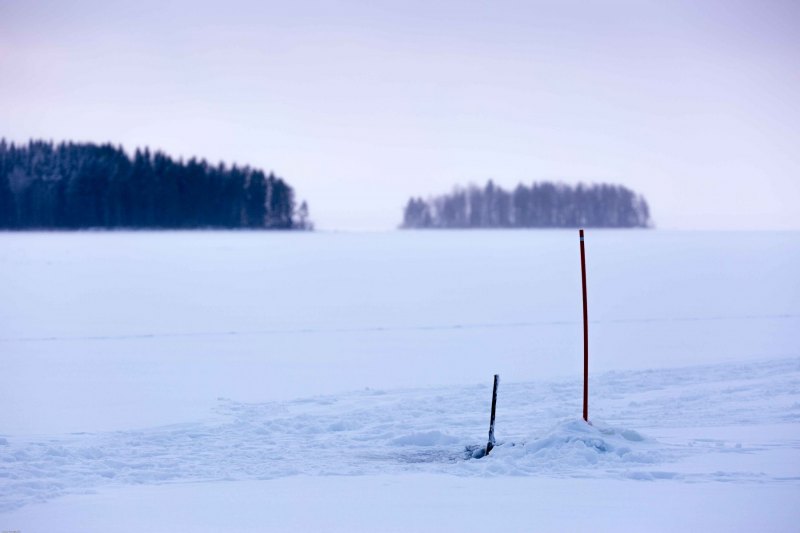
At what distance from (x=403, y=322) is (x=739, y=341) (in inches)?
291

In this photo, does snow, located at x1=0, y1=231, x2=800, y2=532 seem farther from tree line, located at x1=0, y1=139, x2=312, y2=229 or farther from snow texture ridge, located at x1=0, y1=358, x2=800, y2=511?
tree line, located at x1=0, y1=139, x2=312, y2=229

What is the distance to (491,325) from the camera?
19453 millimetres

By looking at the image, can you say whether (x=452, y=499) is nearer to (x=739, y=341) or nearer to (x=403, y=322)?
(x=739, y=341)

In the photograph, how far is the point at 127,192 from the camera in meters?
85.2

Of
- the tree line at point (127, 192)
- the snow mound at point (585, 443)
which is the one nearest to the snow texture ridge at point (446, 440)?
the snow mound at point (585, 443)

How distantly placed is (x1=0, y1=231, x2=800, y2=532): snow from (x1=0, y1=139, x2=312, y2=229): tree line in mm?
60963

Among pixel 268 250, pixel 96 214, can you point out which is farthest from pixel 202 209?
pixel 268 250

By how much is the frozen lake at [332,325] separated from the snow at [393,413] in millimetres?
96

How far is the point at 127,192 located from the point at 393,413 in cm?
8011

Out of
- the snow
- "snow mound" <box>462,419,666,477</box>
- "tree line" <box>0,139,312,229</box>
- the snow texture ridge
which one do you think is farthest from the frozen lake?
"tree line" <box>0,139,312,229</box>

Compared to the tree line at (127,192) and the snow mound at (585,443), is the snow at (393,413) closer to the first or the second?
the snow mound at (585,443)

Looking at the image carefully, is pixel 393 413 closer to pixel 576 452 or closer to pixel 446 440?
pixel 446 440

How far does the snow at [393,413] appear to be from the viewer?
6.32 meters

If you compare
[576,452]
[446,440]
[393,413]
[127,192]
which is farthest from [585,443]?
[127,192]
